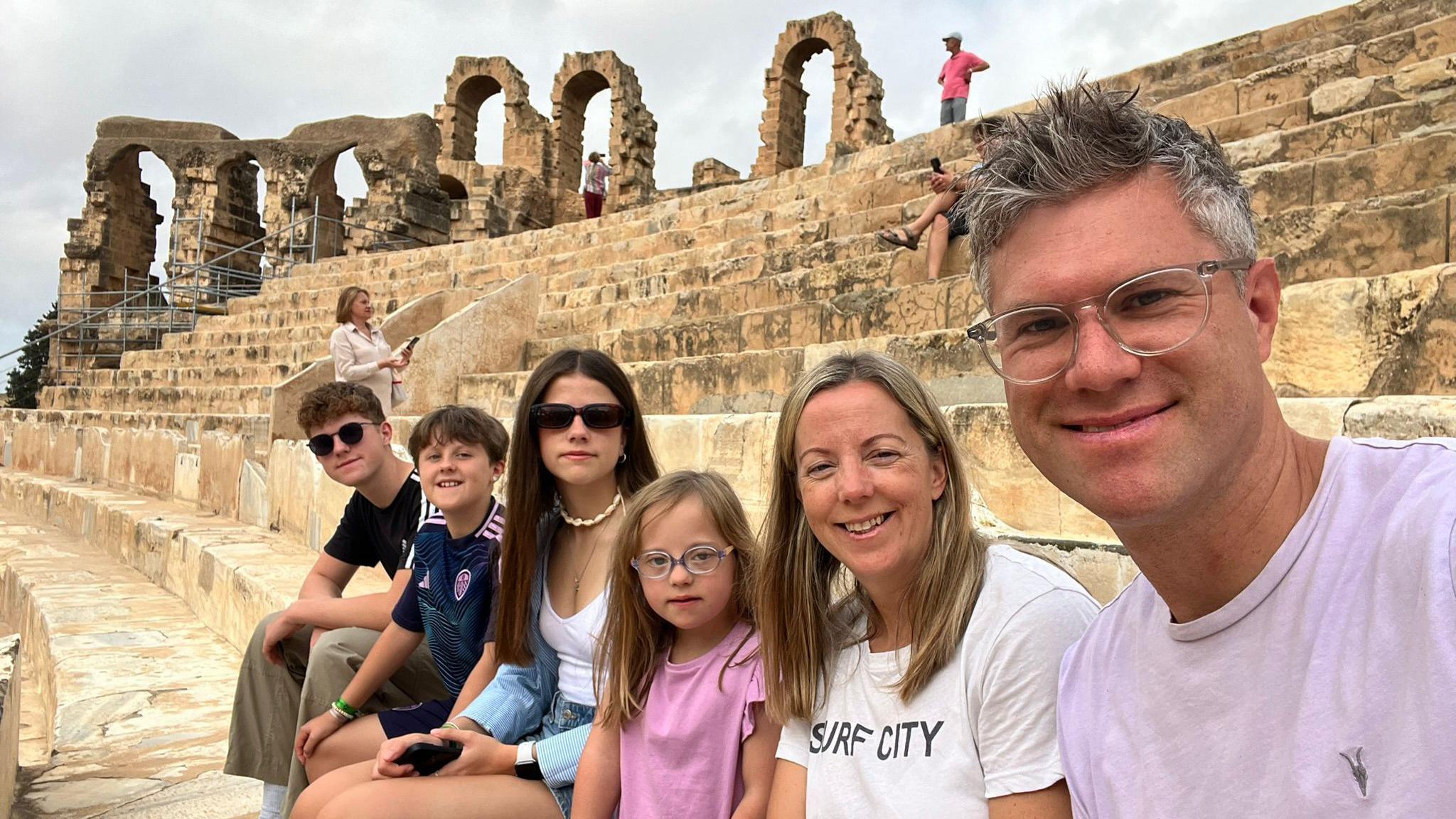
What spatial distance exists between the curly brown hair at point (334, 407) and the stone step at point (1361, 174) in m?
3.51

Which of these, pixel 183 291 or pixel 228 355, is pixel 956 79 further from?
pixel 183 291

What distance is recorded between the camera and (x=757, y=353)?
208 inches

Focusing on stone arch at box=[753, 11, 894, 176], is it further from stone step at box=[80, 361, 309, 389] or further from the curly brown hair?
the curly brown hair

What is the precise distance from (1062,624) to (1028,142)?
0.70m

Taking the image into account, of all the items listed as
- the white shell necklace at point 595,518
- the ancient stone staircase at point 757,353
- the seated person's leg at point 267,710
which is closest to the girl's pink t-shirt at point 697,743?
the white shell necklace at point 595,518

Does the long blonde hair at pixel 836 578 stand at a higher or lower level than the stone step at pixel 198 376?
lower

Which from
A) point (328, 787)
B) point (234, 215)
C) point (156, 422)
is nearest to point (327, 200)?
point (234, 215)

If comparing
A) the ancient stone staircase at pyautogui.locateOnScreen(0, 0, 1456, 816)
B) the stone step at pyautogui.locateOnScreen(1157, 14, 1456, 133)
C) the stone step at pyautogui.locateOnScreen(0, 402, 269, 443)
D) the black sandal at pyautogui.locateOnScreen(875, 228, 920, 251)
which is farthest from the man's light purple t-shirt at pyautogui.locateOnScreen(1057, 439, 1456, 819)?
the stone step at pyautogui.locateOnScreen(0, 402, 269, 443)

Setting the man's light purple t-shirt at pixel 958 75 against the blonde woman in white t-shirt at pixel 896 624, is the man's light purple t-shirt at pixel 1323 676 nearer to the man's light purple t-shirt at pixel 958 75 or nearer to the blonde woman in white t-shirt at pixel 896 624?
the blonde woman in white t-shirt at pixel 896 624

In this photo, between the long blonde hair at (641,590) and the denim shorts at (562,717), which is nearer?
the long blonde hair at (641,590)

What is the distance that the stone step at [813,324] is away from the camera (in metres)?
5.04

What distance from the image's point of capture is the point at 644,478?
8.53 feet

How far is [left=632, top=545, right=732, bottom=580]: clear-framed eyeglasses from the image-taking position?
1.93 meters

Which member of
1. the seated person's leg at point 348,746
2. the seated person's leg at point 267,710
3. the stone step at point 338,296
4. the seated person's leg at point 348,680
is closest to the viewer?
the seated person's leg at point 348,746
